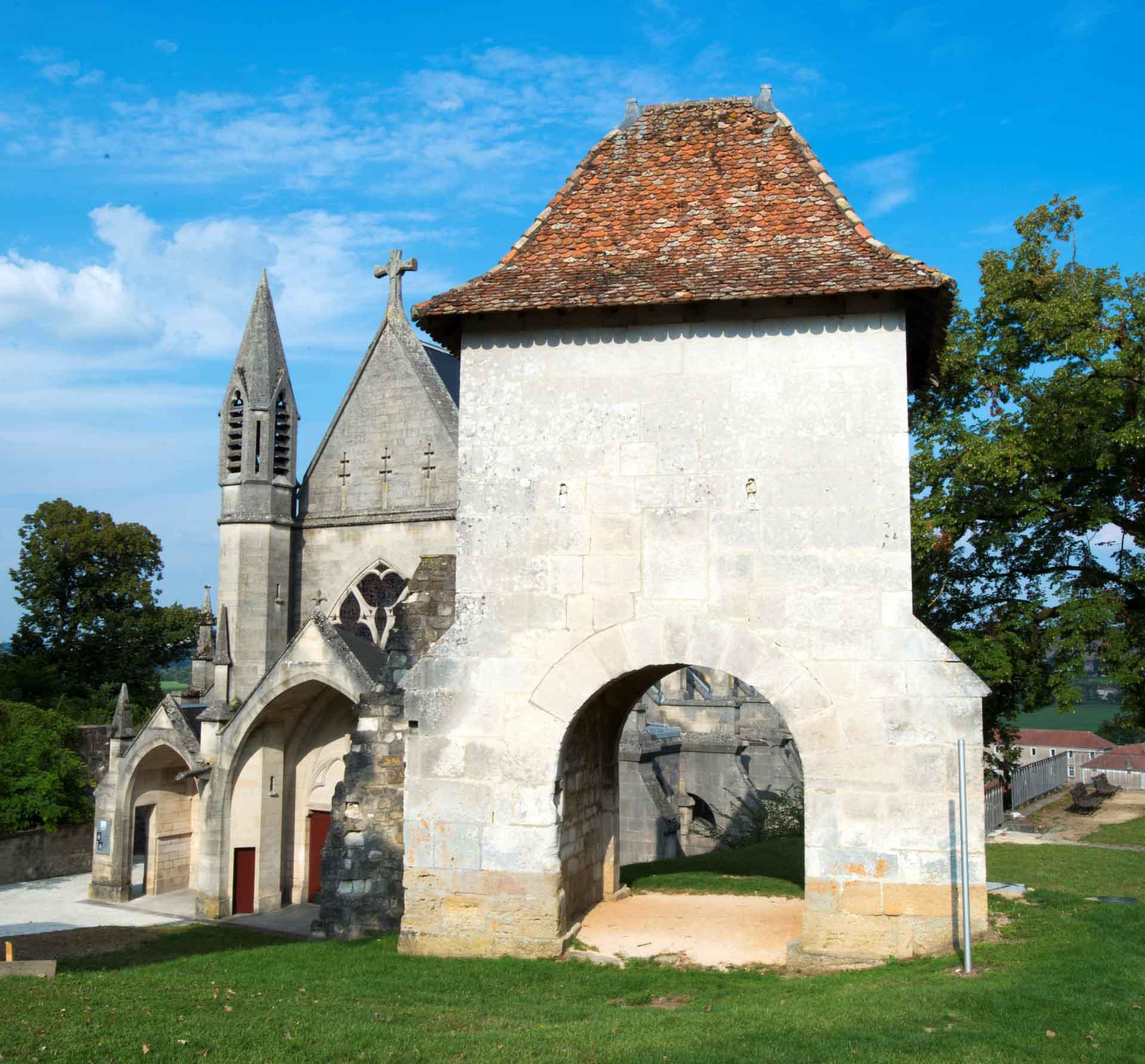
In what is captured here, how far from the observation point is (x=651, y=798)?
80.7 feet

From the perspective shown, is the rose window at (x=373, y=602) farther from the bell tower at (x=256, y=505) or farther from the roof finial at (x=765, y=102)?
the roof finial at (x=765, y=102)

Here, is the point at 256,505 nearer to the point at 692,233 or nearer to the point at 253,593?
the point at 253,593

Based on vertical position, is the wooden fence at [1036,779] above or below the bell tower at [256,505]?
below

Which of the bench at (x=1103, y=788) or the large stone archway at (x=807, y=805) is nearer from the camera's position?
the large stone archway at (x=807, y=805)

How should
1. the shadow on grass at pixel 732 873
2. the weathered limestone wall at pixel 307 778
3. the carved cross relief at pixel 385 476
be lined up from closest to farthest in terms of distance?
the shadow on grass at pixel 732 873
the weathered limestone wall at pixel 307 778
the carved cross relief at pixel 385 476

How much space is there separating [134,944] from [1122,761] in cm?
4494

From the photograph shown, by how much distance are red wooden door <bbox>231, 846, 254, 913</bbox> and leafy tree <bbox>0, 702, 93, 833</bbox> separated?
7015 mm

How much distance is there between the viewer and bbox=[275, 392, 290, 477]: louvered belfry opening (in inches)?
1004

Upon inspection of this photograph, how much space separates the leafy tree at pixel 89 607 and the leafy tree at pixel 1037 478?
90.9 feet

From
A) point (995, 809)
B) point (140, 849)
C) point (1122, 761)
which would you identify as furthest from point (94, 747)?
point (1122, 761)

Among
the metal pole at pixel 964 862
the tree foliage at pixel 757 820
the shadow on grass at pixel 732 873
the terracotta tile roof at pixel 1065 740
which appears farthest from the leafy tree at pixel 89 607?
the terracotta tile roof at pixel 1065 740

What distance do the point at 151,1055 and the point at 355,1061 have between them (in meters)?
1.25

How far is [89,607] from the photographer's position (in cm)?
3734

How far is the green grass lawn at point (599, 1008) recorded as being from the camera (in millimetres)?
7277
